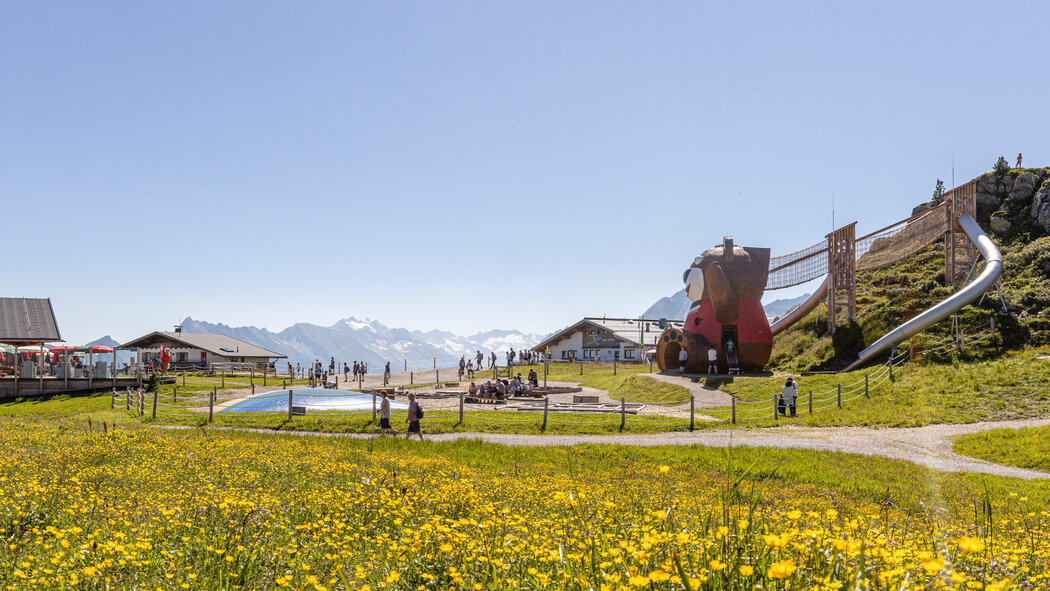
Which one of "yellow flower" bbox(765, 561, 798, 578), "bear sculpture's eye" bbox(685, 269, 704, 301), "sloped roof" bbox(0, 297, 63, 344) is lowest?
"yellow flower" bbox(765, 561, 798, 578)

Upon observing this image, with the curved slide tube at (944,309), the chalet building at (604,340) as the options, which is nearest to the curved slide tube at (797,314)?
the curved slide tube at (944,309)

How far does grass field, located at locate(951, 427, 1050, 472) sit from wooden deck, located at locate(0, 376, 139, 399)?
132ft

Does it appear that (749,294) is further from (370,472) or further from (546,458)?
(370,472)

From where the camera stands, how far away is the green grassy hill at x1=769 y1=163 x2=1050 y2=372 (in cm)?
3069

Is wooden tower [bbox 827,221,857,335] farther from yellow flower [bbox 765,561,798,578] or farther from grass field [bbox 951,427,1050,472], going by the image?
yellow flower [bbox 765,561,798,578]

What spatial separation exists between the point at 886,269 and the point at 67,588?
5343 centimetres

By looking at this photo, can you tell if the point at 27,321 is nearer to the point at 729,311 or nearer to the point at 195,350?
the point at 195,350

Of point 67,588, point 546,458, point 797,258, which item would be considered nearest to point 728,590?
point 67,588

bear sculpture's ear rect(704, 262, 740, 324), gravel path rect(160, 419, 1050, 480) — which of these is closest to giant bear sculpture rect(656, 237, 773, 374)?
bear sculpture's ear rect(704, 262, 740, 324)

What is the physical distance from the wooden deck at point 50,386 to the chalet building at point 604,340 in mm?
40757

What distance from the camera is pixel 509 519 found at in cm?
586

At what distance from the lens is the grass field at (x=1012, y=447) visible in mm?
14633

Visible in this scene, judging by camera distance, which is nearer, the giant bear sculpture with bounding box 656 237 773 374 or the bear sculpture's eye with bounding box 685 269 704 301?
the giant bear sculpture with bounding box 656 237 773 374

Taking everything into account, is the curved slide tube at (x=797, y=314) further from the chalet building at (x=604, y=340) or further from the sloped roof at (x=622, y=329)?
the sloped roof at (x=622, y=329)
